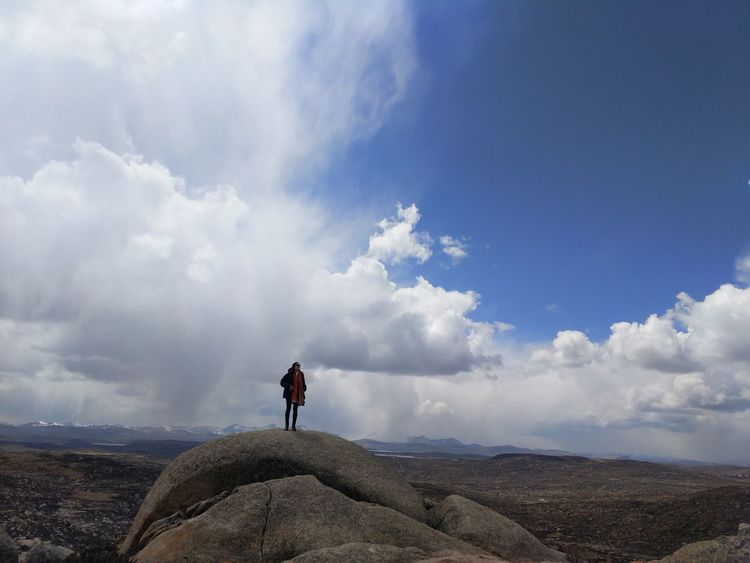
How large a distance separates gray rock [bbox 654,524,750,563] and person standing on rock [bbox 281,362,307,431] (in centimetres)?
1645

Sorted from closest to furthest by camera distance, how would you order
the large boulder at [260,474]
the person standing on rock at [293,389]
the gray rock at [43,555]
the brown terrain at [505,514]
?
the gray rock at [43,555]
the large boulder at [260,474]
the person standing on rock at [293,389]
the brown terrain at [505,514]

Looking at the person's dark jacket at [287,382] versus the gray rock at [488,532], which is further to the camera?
the person's dark jacket at [287,382]

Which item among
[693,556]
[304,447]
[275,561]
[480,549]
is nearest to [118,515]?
[304,447]

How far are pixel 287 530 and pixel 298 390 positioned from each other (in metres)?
9.66

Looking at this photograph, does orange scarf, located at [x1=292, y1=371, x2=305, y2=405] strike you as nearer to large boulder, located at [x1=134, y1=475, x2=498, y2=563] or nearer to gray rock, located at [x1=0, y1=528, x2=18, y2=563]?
large boulder, located at [x1=134, y1=475, x2=498, y2=563]

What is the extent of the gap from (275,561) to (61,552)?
9.78 metres

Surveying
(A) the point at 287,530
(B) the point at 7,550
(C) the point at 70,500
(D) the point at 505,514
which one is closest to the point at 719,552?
(A) the point at 287,530

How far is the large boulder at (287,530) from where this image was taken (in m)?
15.4

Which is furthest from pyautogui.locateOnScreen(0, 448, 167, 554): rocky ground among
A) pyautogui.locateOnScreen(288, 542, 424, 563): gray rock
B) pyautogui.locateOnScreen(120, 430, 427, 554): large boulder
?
pyautogui.locateOnScreen(288, 542, 424, 563): gray rock

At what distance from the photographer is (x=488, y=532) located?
19.3 m

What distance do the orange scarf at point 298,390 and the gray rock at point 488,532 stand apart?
838cm

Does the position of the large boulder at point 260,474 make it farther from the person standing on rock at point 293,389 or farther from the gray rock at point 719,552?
the gray rock at point 719,552

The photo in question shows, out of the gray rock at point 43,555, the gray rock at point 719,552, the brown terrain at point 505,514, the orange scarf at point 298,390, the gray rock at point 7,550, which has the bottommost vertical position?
the brown terrain at point 505,514

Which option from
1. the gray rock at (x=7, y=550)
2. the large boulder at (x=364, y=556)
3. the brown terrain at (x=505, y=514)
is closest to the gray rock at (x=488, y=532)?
the large boulder at (x=364, y=556)
